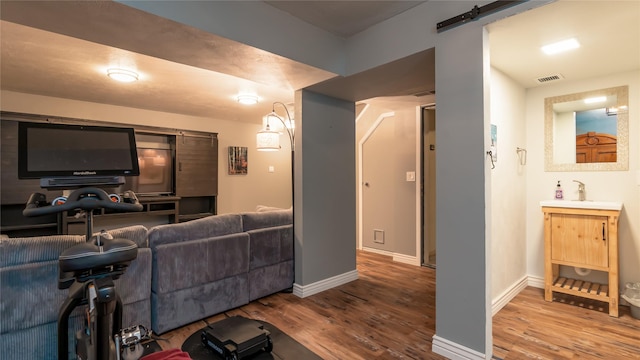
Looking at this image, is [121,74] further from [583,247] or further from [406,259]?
[583,247]

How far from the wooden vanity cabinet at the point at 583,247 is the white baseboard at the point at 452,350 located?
1.48m

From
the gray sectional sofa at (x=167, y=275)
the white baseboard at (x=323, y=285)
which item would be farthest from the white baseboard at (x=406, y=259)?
the gray sectional sofa at (x=167, y=275)

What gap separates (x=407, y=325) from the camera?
7.97 ft

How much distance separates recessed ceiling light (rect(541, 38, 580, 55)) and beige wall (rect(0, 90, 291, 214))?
5.16m

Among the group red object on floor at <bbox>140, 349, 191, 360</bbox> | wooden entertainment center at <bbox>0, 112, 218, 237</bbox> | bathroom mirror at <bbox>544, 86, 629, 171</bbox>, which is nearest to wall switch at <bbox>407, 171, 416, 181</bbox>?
bathroom mirror at <bbox>544, 86, 629, 171</bbox>

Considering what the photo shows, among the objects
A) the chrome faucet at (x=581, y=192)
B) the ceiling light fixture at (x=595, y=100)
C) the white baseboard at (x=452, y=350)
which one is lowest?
the white baseboard at (x=452, y=350)

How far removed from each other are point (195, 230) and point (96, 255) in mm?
1081

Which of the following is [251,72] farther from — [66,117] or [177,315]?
[66,117]

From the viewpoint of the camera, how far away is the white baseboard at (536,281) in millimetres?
3131

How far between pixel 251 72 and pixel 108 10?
1.10 meters

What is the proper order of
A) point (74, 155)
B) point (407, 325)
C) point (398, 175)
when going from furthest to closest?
point (398, 175), point (407, 325), point (74, 155)

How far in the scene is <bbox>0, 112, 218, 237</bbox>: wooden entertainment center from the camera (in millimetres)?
3883

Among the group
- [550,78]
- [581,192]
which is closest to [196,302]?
[581,192]

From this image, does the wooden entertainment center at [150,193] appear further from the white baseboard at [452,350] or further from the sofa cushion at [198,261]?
the white baseboard at [452,350]
